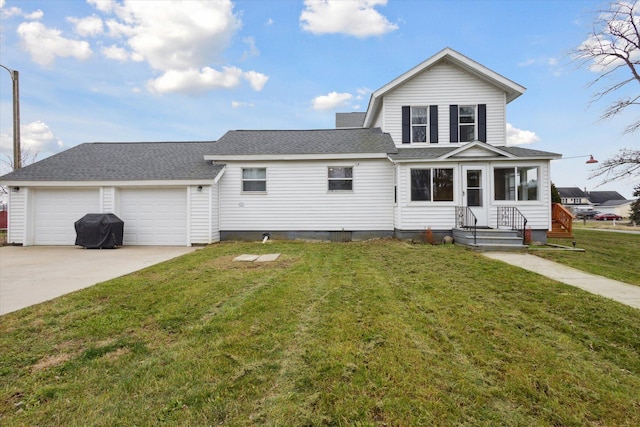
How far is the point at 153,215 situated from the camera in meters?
11.6

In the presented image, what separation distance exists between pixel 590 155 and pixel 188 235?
1901 cm

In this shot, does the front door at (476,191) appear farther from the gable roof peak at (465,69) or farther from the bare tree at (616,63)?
the bare tree at (616,63)

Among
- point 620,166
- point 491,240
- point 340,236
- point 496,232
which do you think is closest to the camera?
point 491,240

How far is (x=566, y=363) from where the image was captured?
271 centimetres

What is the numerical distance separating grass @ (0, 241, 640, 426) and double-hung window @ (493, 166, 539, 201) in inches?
261

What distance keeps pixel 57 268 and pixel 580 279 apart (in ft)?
37.8

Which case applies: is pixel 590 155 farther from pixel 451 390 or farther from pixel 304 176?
pixel 451 390

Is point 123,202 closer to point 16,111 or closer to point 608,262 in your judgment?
point 16,111

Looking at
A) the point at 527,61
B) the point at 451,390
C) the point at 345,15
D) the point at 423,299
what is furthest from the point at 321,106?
the point at 451,390

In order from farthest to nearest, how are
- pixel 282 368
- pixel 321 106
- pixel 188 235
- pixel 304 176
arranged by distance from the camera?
pixel 321 106 < pixel 304 176 < pixel 188 235 < pixel 282 368

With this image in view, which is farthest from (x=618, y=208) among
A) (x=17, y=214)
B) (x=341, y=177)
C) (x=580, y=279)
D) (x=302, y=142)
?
(x=17, y=214)

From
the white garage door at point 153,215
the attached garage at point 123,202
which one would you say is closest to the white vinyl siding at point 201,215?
the attached garage at point 123,202

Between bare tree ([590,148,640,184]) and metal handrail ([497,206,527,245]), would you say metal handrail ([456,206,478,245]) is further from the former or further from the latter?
bare tree ([590,148,640,184])

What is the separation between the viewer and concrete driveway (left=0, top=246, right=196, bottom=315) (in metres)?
4.94
